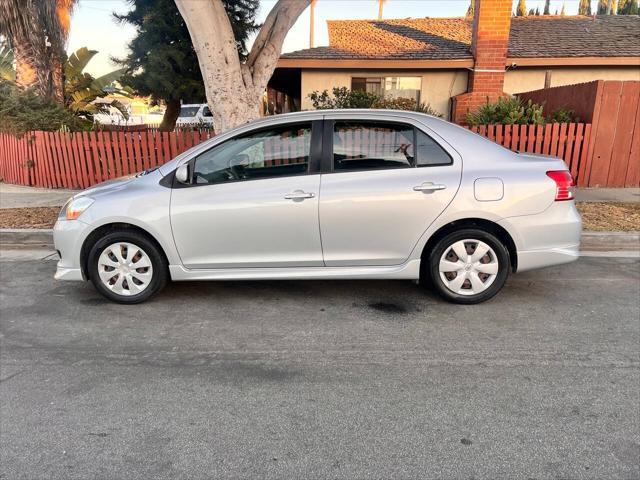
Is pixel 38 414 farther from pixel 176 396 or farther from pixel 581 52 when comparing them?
pixel 581 52

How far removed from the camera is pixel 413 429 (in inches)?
103

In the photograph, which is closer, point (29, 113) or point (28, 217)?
point (28, 217)

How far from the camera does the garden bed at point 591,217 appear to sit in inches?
257

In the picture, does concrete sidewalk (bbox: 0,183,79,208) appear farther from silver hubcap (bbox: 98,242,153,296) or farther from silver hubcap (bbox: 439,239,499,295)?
silver hubcap (bbox: 439,239,499,295)

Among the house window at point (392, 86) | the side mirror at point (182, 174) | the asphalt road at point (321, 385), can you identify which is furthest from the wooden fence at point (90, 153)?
the house window at point (392, 86)

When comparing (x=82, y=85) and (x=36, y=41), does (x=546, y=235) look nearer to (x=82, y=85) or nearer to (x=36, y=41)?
(x=36, y=41)

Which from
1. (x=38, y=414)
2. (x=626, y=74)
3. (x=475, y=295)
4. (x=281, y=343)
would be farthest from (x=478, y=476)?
(x=626, y=74)

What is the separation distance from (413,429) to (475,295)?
6.28ft

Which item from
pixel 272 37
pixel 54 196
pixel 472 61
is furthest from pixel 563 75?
pixel 54 196

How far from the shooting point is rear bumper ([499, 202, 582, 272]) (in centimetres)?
411

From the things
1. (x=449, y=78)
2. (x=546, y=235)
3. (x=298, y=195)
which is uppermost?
(x=449, y=78)

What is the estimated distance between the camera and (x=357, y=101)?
454 inches

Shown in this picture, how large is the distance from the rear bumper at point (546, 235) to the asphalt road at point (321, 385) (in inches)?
17.3

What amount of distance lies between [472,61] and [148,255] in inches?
429
